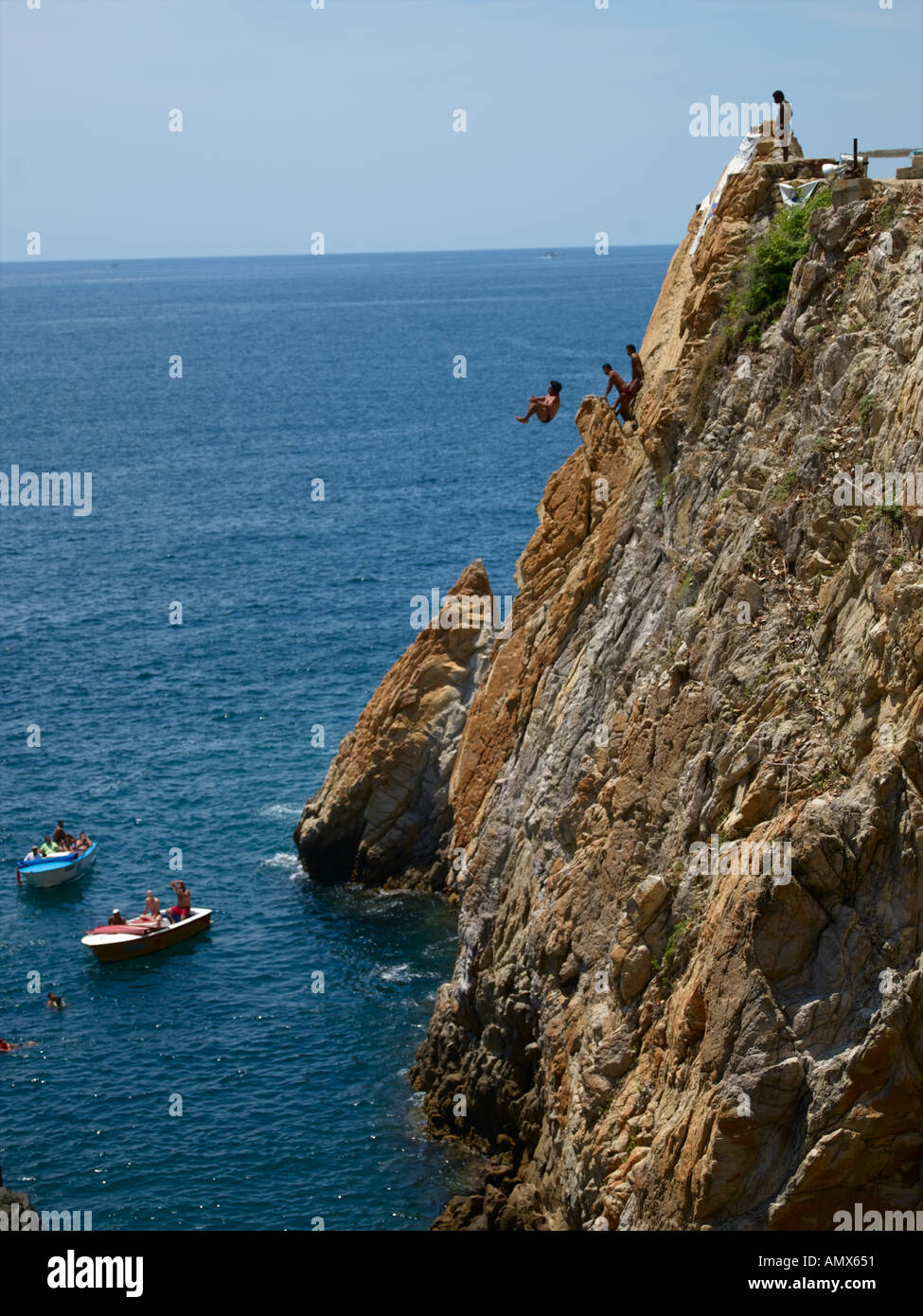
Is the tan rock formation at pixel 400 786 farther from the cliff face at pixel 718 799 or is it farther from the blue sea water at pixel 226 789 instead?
the cliff face at pixel 718 799

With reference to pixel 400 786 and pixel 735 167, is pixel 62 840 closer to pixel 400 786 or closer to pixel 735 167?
pixel 400 786

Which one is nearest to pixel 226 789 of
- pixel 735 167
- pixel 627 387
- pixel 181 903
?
pixel 181 903

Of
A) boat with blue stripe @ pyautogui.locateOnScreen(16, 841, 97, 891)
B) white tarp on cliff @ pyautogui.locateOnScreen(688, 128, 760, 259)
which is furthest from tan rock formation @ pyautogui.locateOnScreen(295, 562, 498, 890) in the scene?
white tarp on cliff @ pyautogui.locateOnScreen(688, 128, 760, 259)

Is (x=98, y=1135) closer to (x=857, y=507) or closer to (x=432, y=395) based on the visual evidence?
(x=857, y=507)

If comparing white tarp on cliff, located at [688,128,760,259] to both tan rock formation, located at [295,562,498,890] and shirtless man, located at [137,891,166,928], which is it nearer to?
tan rock formation, located at [295,562,498,890]

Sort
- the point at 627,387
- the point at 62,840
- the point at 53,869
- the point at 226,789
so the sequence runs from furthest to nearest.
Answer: the point at 226,789 → the point at 62,840 → the point at 53,869 → the point at 627,387
